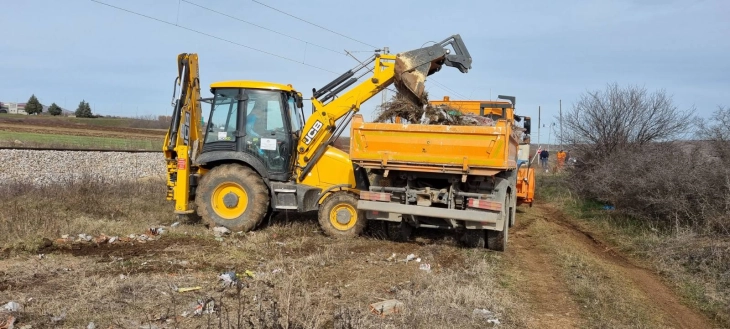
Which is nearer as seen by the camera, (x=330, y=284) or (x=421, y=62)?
(x=330, y=284)

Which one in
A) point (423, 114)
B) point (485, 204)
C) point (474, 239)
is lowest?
point (474, 239)

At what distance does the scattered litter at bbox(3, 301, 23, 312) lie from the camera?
461cm

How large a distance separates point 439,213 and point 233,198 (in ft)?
11.6

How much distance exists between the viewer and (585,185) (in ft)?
49.8

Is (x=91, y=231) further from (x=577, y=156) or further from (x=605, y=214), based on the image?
(x=577, y=156)

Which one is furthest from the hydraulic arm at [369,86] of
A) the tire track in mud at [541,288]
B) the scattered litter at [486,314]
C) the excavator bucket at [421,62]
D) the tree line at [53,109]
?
the tree line at [53,109]

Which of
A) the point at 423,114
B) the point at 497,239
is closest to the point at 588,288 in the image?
the point at 497,239

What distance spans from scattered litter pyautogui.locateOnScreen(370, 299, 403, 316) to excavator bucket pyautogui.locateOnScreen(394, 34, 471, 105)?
440cm

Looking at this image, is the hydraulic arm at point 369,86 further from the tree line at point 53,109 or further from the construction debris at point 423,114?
the tree line at point 53,109

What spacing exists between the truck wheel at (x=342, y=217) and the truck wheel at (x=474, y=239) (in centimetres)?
160

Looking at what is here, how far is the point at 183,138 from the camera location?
373 inches

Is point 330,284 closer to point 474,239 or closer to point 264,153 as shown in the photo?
point 474,239

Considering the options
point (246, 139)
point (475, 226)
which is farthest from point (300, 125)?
point (475, 226)

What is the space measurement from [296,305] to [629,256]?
6130 mm
